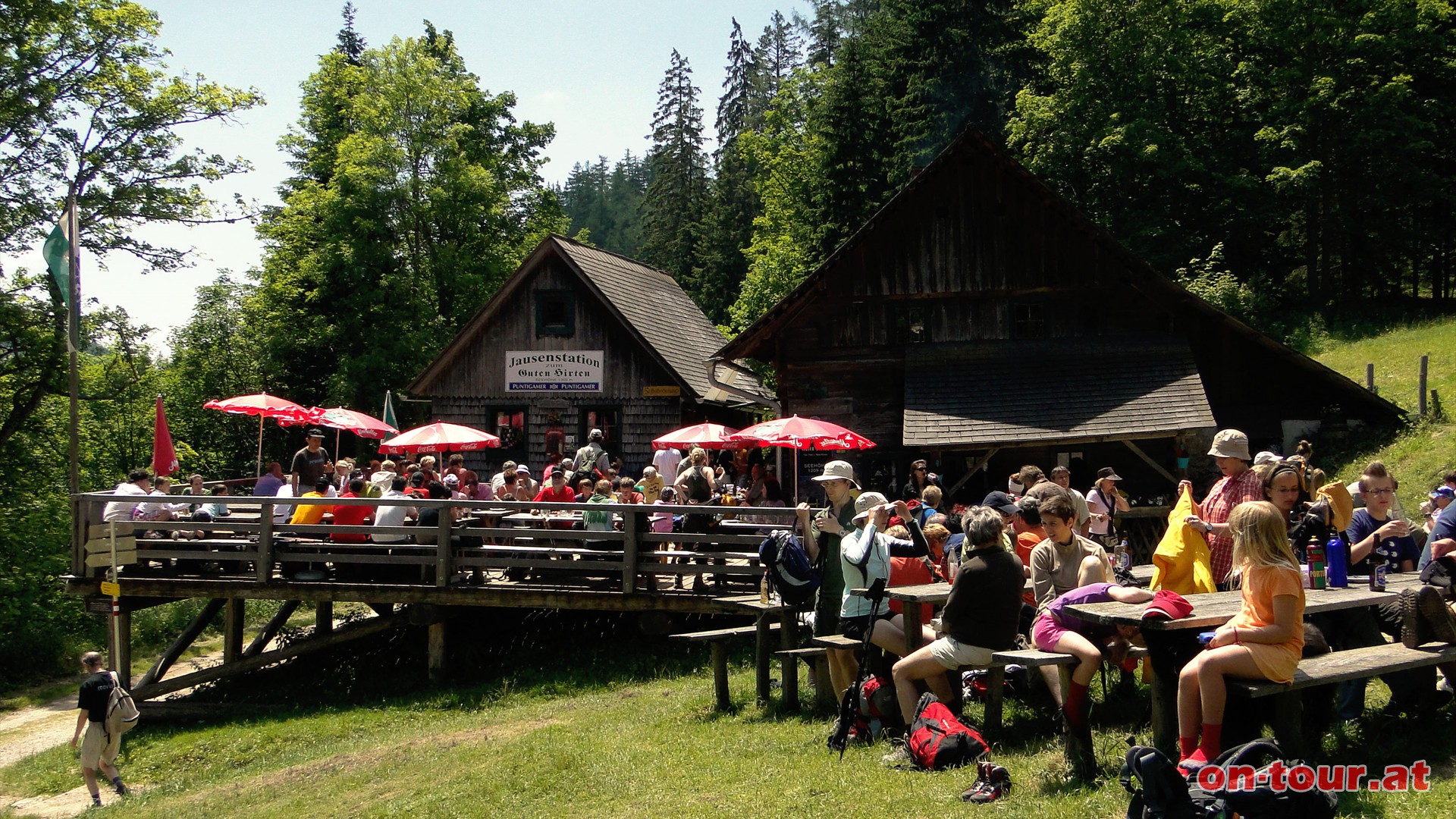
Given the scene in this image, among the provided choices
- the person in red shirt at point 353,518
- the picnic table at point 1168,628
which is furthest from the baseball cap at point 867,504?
the person in red shirt at point 353,518

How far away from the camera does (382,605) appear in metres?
16.8

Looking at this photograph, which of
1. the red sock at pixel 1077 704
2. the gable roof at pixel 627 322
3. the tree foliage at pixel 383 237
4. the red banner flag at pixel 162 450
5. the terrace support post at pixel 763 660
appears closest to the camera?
the red sock at pixel 1077 704

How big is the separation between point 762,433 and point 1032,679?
809 centimetres

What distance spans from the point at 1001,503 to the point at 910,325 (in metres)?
11.7

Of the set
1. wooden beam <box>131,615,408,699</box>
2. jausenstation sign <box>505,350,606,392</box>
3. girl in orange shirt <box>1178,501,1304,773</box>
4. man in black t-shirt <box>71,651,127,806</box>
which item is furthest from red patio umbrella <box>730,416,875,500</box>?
jausenstation sign <box>505,350,606,392</box>

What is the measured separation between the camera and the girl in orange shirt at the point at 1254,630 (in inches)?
222

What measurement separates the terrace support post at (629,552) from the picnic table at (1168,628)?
7.42m

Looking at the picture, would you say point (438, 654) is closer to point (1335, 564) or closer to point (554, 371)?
point (1335, 564)

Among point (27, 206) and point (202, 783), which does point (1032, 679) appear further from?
point (27, 206)

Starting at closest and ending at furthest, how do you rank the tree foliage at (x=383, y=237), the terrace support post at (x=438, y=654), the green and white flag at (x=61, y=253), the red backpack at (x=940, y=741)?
1. the red backpack at (x=940, y=741)
2. the terrace support post at (x=438, y=654)
3. the green and white flag at (x=61, y=253)
4. the tree foliage at (x=383, y=237)

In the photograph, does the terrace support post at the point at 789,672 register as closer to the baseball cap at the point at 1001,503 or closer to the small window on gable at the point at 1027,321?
the baseball cap at the point at 1001,503

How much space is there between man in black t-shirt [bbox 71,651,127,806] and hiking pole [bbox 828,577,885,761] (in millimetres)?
8798

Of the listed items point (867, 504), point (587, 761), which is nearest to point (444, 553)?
point (587, 761)

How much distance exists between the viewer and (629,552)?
44.1 ft
